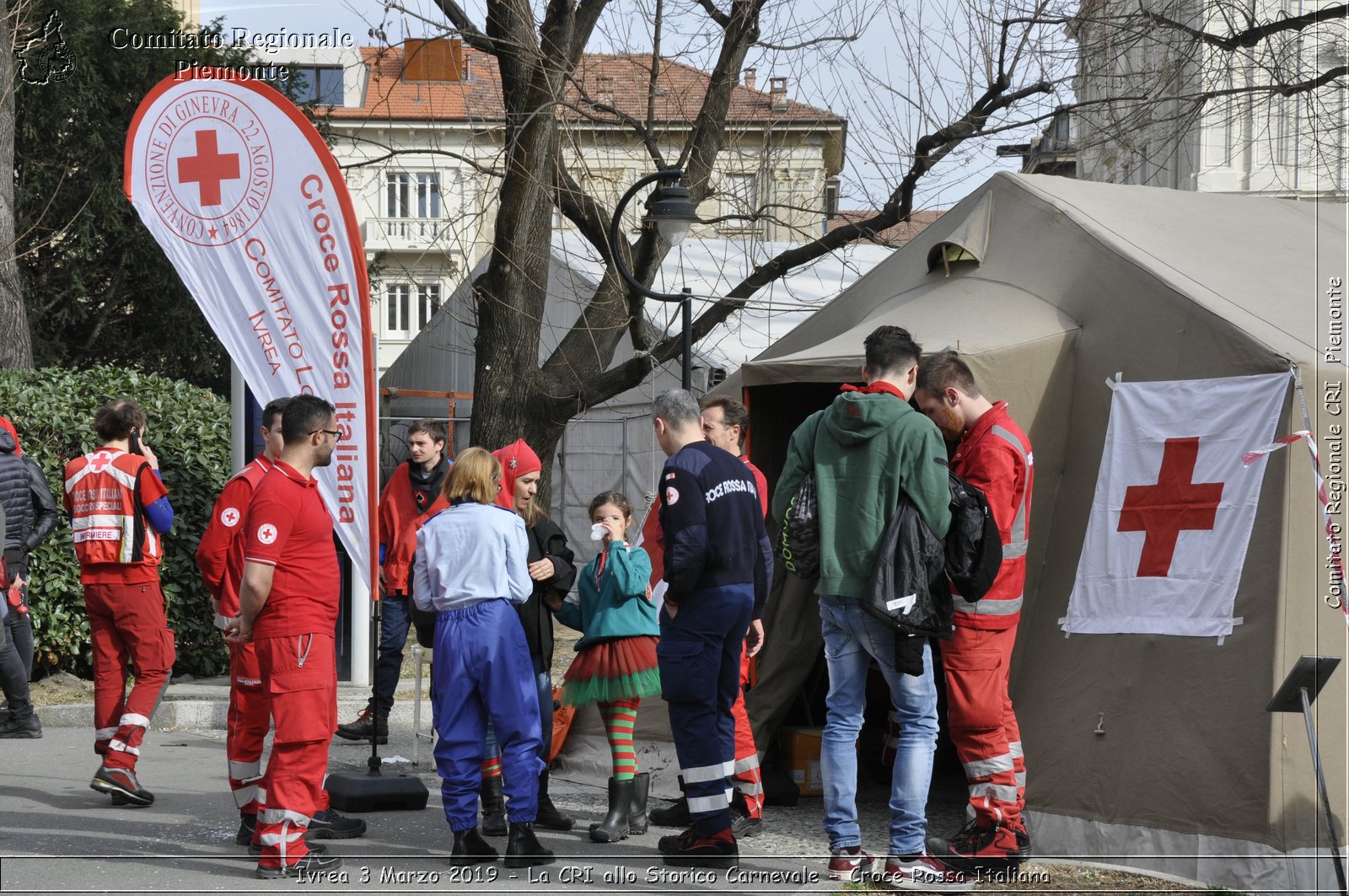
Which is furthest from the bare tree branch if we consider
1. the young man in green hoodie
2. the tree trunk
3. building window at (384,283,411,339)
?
building window at (384,283,411,339)

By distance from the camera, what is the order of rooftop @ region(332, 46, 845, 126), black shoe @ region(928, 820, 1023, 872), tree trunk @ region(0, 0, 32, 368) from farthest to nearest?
tree trunk @ region(0, 0, 32, 368) < rooftop @ region(332, 46, 845, 126) < black shoe @ region(928, 820, 1023, 872)

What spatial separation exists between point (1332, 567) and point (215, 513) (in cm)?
500

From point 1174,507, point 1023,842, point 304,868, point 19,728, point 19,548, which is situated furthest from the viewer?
point 19,728

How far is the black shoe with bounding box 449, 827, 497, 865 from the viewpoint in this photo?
19.0ft

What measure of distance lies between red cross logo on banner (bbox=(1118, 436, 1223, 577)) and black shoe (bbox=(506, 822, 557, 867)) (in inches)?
117

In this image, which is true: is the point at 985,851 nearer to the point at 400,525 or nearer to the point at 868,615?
the point at 868,615

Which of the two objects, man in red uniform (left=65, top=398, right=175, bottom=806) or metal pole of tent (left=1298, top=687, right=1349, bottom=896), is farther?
man in red uniform (left=65, top=398, right=175, bottom=806)

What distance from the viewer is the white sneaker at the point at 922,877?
5.30 m

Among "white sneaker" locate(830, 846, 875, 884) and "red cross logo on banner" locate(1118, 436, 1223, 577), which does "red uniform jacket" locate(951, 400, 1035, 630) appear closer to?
"red cross logo on banner" locate(1118, 436, 1223, 577)

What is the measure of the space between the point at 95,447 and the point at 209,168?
3.81 meters

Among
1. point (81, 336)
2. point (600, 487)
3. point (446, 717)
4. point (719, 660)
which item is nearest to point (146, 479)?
point (446, 717)

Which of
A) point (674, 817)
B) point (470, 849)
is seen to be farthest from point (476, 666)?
point (674, 817)

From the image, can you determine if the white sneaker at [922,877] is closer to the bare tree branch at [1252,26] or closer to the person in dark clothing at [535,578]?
the person in dark clothing at [535,578]

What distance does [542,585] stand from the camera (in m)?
6.64
